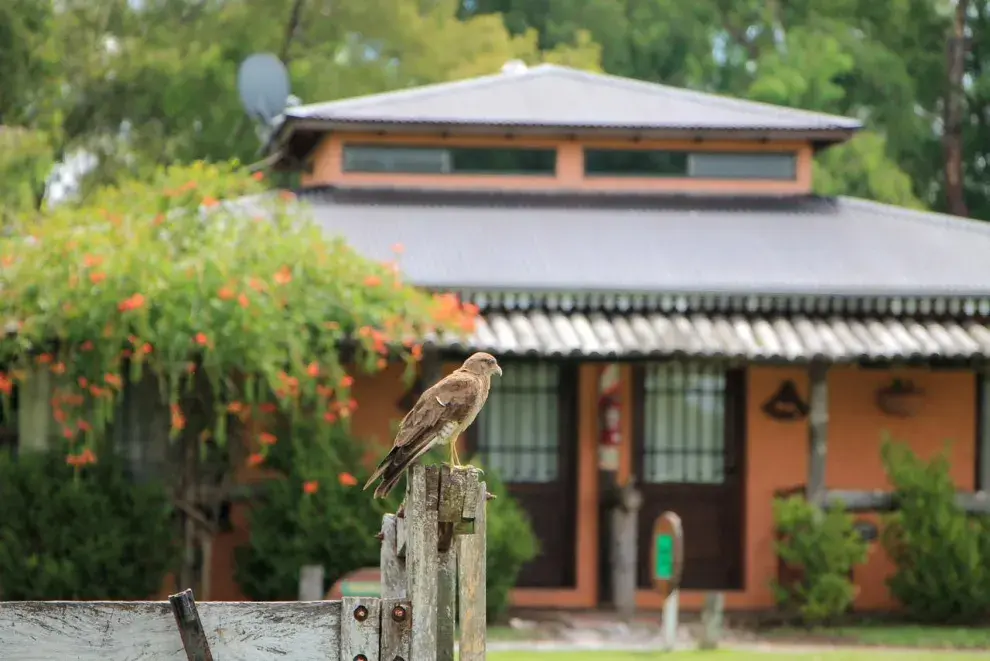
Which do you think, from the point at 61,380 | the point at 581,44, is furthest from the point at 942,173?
the point at 61,380

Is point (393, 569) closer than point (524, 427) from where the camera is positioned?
Yes

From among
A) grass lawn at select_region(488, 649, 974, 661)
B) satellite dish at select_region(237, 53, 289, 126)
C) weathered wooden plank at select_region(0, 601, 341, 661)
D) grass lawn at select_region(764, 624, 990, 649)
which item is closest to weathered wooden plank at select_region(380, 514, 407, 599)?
weathered wooden plank at select_region(0, 601, 341, 661)

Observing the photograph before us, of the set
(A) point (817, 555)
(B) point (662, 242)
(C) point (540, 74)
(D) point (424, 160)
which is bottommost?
(A) point (817, 555)

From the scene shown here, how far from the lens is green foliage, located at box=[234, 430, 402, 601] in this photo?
14461 millimetres

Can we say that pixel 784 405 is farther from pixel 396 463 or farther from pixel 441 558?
pixel 441 558

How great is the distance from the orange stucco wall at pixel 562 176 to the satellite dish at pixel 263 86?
285 centimetres

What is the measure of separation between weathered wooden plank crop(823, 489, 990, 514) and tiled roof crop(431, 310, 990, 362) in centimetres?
120

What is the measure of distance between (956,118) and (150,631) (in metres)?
27.3

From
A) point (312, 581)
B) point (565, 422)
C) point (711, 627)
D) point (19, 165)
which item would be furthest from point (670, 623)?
point (19, 165)

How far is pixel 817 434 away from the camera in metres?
15.6

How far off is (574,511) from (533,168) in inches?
146

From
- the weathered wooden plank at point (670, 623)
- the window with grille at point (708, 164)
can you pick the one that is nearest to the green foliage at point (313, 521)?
the weathered wooden plank at point (670, 623)

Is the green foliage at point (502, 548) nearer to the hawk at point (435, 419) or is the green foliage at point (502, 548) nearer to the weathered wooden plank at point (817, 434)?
the weathered wooden plank at point (817, 434)

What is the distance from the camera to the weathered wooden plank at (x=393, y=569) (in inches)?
232
